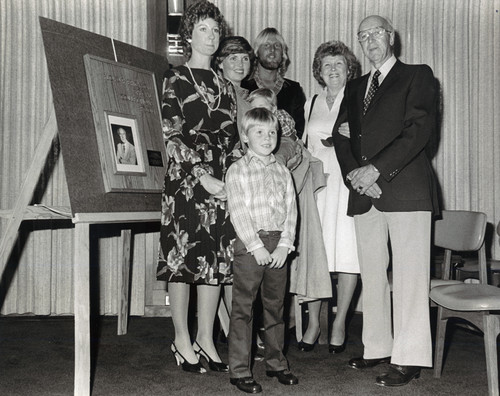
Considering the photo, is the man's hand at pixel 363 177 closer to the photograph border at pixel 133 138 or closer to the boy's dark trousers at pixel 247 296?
the boy's dark trousers at pixel 247 296

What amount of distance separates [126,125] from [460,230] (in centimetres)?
183

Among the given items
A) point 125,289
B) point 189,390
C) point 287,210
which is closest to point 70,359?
point 125,289

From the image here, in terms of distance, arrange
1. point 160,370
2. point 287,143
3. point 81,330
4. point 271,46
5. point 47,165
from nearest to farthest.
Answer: point 81,330 → point 160,370 → point 287,143 → point 271,46 → point 47,165

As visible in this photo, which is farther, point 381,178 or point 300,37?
point 300,37

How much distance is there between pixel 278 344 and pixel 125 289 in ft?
4.22

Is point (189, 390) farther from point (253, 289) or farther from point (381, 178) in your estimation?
point (381, 178)

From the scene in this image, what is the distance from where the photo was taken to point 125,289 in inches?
133

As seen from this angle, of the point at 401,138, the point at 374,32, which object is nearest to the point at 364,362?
the point at 401,138

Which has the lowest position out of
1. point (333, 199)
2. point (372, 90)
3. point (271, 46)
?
point (333, 199)

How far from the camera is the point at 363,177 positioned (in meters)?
2.52

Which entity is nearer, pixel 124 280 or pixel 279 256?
pixel 279 256

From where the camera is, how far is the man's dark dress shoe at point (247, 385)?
2.30m

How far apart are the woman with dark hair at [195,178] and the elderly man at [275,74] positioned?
0.64 m

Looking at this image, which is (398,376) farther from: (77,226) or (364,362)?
(77,226)
